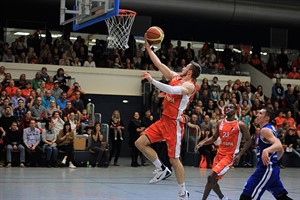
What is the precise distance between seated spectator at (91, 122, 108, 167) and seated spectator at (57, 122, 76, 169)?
2.84 feet

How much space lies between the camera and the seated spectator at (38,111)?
18.0 meters

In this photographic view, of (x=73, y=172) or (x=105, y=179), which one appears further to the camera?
(x=73, y=172)

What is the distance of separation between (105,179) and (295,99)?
13.4m

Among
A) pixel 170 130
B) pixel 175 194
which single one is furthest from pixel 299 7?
pixel 170 130

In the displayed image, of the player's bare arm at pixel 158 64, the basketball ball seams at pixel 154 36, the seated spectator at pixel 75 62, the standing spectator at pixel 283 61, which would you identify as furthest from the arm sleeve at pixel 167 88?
the standing spectator at pixel 283 61

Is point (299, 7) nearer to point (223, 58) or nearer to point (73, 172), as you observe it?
point (223, 58)

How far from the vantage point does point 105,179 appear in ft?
47.1

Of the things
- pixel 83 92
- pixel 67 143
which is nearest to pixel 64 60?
pixel 83 92

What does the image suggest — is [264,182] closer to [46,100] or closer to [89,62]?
[46,100]

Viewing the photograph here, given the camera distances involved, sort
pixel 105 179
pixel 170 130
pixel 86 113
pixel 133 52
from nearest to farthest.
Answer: pixel 170 130, pixel 105 179, pixel 86 113, pixel 133 52

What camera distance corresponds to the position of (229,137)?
33.8 feet

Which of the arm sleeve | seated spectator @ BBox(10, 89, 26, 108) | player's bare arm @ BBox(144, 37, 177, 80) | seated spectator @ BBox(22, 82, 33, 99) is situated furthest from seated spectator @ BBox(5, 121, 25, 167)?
the arm sleeve

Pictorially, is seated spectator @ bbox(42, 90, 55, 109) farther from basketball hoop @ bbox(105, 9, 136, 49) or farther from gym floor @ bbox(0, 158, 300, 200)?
basketball hoop @ bbox(105, 9, 136, 49)

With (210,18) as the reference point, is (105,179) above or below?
below
